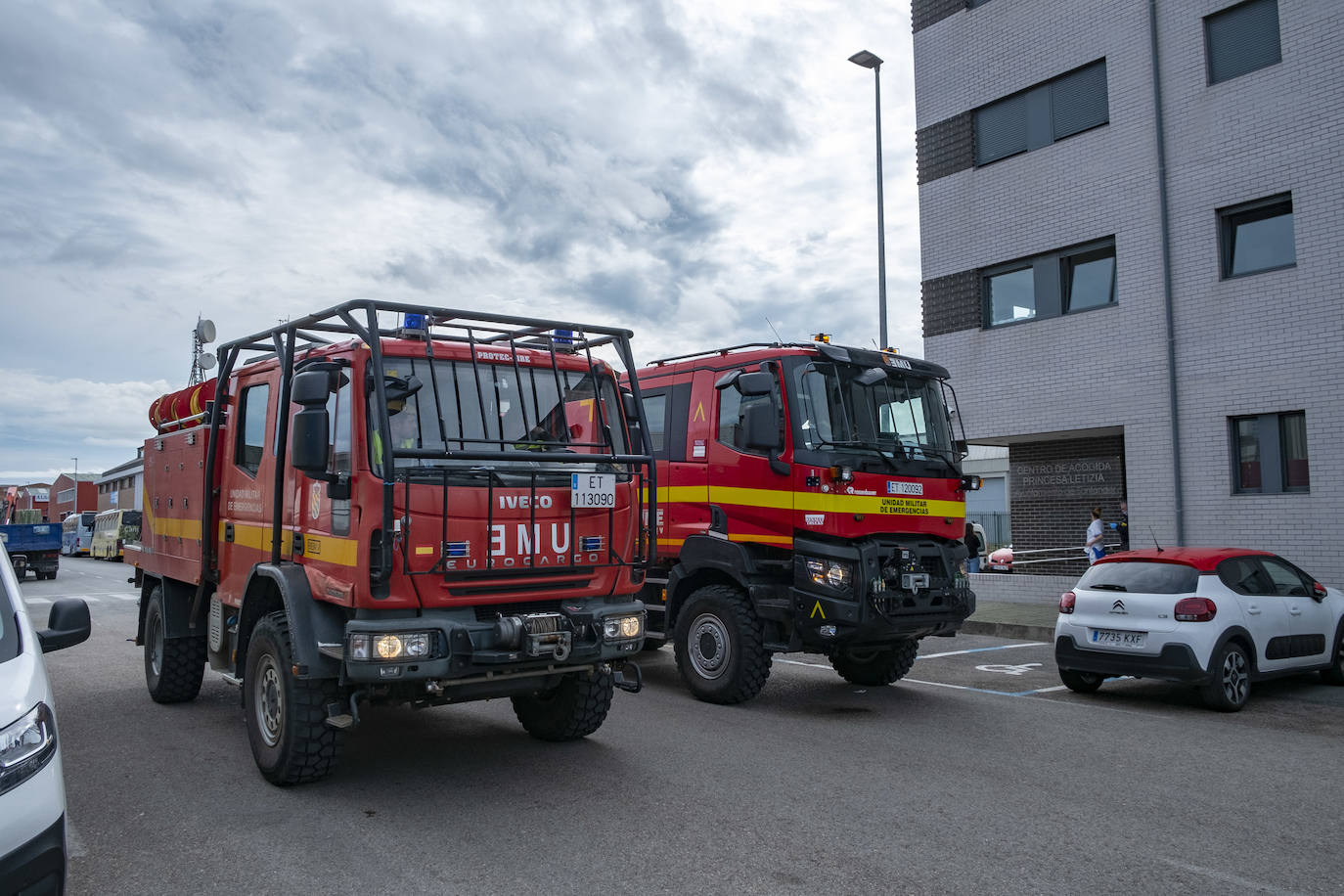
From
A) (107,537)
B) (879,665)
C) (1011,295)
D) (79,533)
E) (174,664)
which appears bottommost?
(879,665)

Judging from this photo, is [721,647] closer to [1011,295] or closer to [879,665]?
[879,665]

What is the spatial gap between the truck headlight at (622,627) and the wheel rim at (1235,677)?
553 cm

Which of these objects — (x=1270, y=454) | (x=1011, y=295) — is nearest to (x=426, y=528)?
(x=1270, y=454)

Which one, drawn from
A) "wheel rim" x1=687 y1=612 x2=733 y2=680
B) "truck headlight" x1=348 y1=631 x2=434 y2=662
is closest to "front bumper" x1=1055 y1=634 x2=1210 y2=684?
"wheel rim" x1=687 y1=612 x2=733 y2=680

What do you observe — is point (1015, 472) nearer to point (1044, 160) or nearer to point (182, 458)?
point (1044, 160)

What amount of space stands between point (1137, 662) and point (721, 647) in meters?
3.63

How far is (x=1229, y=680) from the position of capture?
868 centimetres

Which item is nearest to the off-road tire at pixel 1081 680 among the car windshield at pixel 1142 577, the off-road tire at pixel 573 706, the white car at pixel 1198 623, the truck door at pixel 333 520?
the white car at pixel 1198 623

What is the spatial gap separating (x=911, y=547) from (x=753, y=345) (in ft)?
7.41

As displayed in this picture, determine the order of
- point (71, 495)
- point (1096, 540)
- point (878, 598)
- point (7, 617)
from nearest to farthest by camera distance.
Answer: point (7, 617) < point (878, 598) < point (1096, 540) < point (71, 495)

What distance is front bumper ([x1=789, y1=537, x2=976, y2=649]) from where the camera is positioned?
8.05 metres

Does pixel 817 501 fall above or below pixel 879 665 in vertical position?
above

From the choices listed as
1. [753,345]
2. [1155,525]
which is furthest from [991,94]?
[753,345]

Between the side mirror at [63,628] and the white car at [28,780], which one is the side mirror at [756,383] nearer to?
the side mirror at [63,628]
